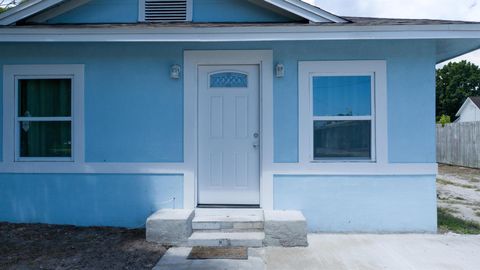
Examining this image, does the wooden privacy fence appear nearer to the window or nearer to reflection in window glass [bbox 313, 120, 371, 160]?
reflection in window glass [bbox 313, 120, 371, 160]

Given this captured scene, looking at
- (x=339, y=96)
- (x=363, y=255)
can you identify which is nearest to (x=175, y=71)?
(x=339, y=96)

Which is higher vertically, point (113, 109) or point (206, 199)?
point (113, 109)

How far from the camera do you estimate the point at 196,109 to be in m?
6.24

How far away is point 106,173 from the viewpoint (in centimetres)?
627

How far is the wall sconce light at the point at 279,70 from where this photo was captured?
6.07 m

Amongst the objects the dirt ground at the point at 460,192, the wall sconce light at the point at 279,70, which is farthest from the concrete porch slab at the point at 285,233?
the dirt ground at the point at 460,192

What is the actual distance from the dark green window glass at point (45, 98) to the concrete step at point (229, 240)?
2897mm

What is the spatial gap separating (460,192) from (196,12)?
8398 millimetres

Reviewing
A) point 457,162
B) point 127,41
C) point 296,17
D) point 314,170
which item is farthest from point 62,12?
point 457,162

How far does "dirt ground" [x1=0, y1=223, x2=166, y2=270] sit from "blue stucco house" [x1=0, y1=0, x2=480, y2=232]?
1.19ft

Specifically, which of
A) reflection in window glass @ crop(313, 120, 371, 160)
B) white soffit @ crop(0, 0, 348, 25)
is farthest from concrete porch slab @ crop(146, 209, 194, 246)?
white soffit @ crop(0, 0, 348, 25)

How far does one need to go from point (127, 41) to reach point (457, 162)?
1689cm

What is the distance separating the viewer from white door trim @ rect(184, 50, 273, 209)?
6117 mm

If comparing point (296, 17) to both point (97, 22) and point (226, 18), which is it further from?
point (97, 22)
